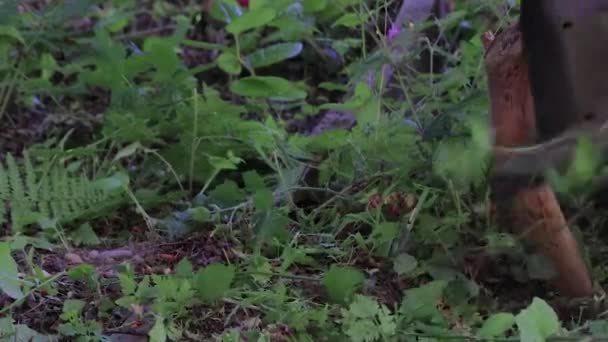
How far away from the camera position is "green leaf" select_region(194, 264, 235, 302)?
1.46 m

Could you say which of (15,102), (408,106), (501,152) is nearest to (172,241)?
(408,106)

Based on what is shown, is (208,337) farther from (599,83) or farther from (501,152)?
(599,83)

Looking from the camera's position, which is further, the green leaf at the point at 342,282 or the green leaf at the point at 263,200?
the green leaf at the point at 263,200

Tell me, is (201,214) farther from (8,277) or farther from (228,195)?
(8,277)

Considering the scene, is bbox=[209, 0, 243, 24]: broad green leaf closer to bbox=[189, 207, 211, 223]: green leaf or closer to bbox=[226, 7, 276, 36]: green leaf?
bbox=[226, 7, 276, 36]: green leaf

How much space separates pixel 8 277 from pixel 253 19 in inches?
35.4

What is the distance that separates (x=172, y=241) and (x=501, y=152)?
0.67m

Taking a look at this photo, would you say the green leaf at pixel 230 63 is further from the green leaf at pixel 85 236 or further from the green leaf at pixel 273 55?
the green leaf at pixel 85 236

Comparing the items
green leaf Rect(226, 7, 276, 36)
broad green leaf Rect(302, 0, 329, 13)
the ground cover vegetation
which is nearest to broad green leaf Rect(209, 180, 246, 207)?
the ground cover vegetation

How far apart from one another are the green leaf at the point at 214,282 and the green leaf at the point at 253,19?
2.74 ft

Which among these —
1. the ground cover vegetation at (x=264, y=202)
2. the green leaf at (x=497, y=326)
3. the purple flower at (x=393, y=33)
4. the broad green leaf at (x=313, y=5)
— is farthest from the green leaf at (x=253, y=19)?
the green leaf at (x=497, y=326)

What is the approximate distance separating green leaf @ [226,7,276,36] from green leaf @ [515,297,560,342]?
3.48ft

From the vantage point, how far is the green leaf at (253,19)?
2.16 metres

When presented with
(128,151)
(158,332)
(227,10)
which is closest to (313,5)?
(227,10)
